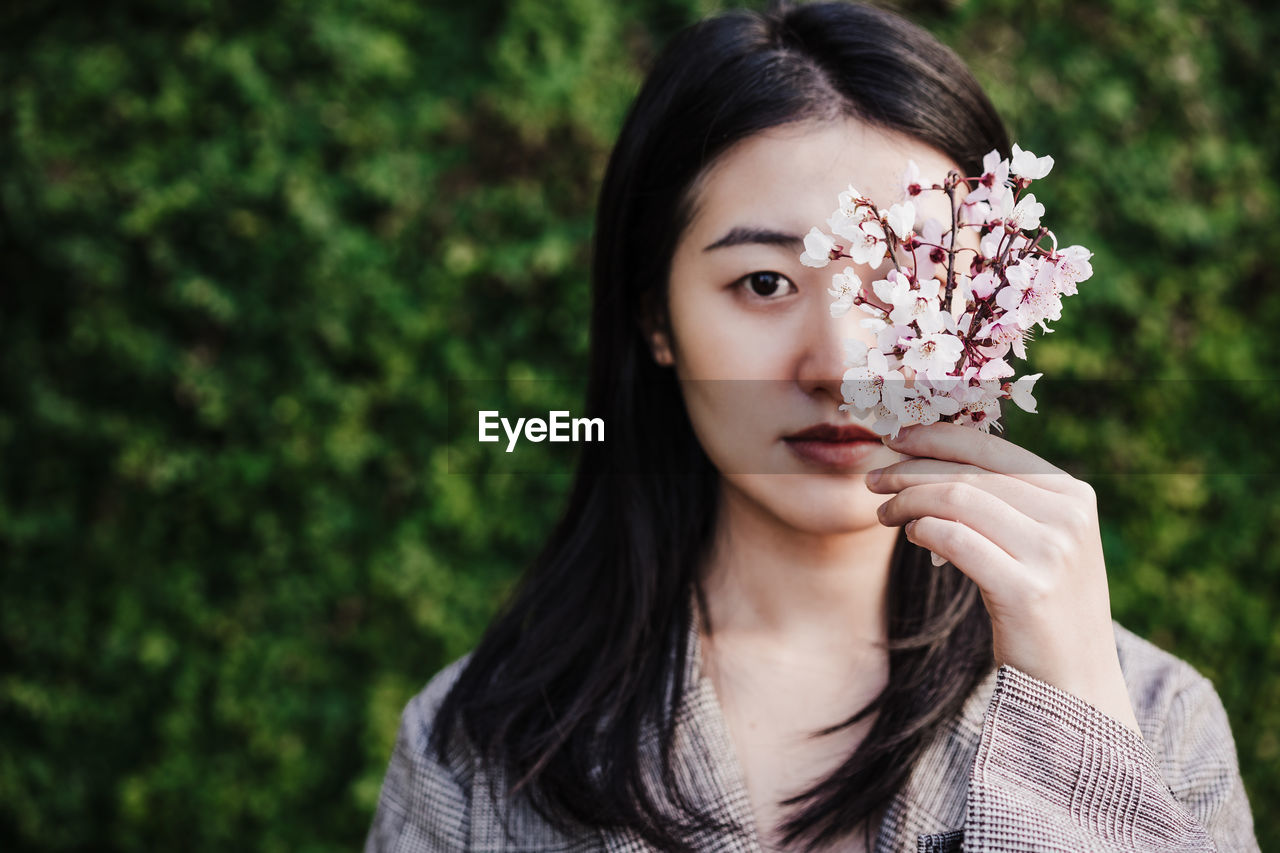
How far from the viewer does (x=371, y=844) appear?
1.84m

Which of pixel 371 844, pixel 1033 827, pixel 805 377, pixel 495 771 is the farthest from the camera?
pixel 371 844

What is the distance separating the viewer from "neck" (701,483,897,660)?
1.66 m

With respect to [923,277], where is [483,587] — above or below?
below

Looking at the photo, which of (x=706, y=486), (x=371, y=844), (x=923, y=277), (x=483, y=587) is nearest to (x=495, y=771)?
(x=371, y=844)

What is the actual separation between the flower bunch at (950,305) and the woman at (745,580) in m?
0.10

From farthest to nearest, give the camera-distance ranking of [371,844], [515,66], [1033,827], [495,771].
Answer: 1. [515,66]
2. [371,844]
3. [495,771]
4. [1033,827]

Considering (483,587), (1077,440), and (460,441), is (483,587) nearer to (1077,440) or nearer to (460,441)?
(460,441)

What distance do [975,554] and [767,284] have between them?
536 millimetres

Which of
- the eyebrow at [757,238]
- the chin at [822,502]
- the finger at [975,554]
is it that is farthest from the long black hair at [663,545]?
the finger at [975,554]

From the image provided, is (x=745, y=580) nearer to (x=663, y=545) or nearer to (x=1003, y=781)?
(x=663, y=545)

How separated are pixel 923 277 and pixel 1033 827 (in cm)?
64

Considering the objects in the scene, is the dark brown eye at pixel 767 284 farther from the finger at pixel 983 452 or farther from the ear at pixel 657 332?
the finger at pixel 983 452

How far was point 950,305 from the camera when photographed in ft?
3.60

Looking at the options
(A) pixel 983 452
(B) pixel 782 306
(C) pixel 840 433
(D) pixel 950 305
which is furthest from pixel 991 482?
(B) pixel 782 306
